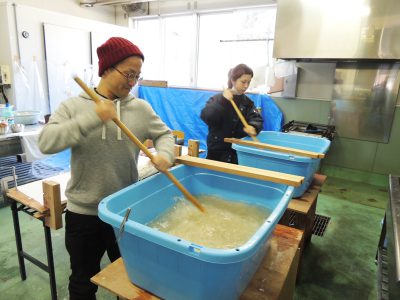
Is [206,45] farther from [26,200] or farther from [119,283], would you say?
[119,283]

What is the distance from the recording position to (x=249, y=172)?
1.19 m

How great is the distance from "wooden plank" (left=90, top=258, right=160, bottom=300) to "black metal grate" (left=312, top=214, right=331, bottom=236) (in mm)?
2089

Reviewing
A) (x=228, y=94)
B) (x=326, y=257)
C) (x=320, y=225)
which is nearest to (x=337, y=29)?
(x=228, y=94)

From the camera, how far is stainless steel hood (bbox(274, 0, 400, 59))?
2.87 meters

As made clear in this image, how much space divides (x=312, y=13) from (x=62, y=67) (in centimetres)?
341

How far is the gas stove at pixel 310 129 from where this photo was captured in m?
3.29

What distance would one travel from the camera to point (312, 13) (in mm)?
3131

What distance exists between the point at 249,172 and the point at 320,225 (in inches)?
72.9

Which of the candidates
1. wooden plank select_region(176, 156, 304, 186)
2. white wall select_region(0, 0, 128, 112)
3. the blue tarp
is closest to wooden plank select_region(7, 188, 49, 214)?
wooden plank select_region(176, 156, 304, 186)

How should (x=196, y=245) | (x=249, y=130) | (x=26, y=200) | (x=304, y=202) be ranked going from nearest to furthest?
(x=196, y=245) → (x=26, y=200) → (x=304, y=202) → (x=249, y=130)

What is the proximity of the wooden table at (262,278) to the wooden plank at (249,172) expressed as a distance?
26 centimetres

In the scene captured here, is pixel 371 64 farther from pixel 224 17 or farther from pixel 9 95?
pixel 9 95

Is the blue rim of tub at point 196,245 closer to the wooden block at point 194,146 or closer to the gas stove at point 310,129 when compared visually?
the wooden block at point 194,146

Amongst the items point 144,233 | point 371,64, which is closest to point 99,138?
point 144,233
